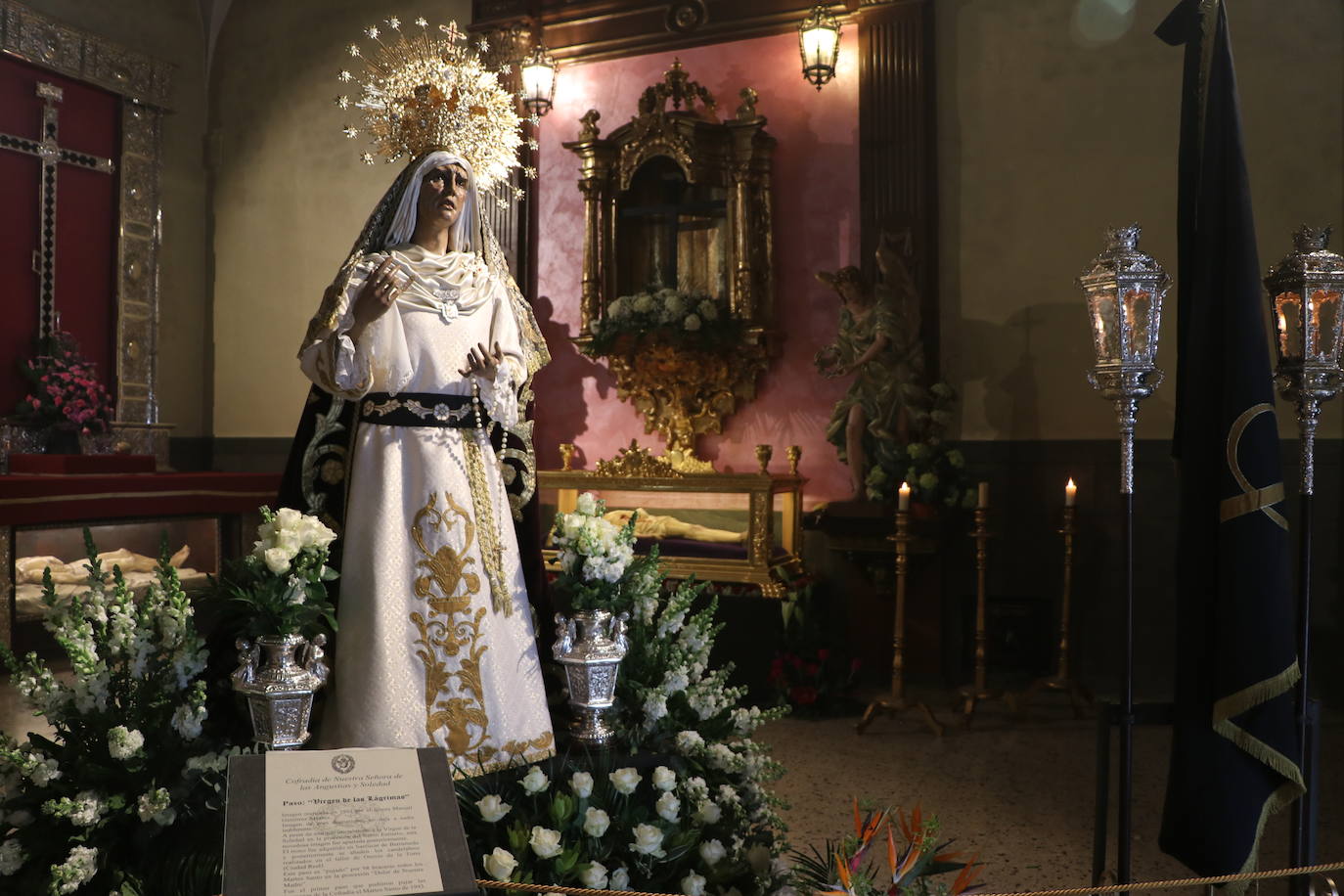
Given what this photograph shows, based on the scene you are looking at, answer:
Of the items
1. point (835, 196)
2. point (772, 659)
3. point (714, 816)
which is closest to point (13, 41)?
point (835, 196)

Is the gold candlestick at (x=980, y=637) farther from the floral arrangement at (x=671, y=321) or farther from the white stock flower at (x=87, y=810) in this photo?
the white stock flower at (x=87, y=810)

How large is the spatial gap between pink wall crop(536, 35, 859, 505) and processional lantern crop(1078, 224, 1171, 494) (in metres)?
4.43

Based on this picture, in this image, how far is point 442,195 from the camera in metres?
3.79

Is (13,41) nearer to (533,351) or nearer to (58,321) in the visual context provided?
(58,321)

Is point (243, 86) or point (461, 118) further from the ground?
point (243, 86)

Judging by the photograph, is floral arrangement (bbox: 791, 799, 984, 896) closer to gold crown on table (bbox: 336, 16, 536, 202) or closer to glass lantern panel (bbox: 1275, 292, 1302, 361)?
glass lantern panel (bbox: 1275, 292, 1302, 361)

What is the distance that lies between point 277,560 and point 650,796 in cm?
125

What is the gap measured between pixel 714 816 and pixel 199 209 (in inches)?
342

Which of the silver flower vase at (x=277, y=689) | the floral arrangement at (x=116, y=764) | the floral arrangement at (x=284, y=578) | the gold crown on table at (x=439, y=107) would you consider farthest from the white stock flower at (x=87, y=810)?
the gold crown on table at (x=439, y=107)

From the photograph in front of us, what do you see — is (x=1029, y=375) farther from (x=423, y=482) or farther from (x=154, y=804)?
(x=154, y=804)

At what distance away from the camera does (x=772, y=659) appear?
21.7 feet

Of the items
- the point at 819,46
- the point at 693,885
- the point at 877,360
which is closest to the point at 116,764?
the point at 693,885

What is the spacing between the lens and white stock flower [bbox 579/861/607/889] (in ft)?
9.24

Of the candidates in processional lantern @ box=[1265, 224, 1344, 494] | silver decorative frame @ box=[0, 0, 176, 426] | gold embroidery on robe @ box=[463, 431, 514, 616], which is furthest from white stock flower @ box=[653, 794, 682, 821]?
silver decorative frame @ box=[0, 0, 176, 426]
